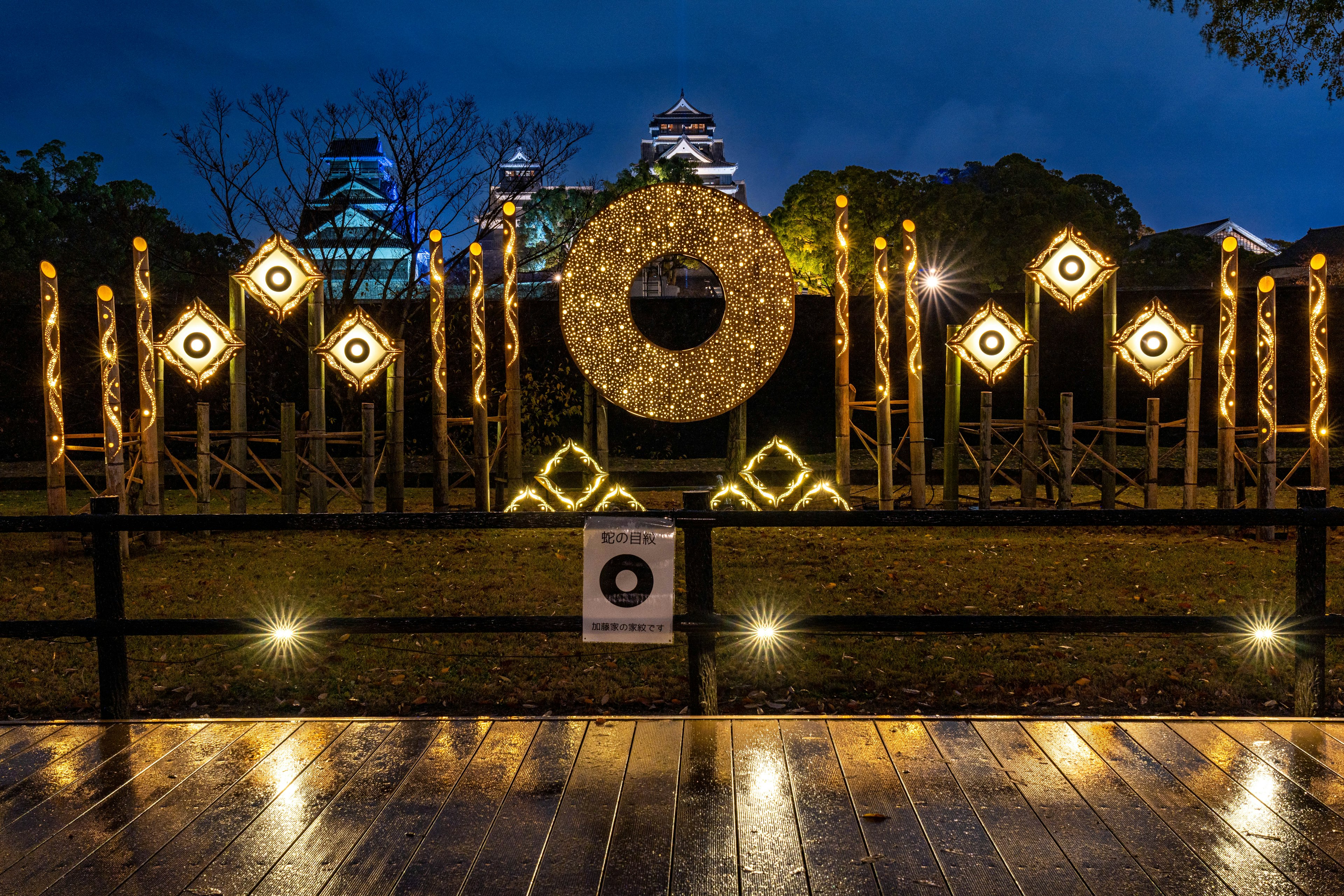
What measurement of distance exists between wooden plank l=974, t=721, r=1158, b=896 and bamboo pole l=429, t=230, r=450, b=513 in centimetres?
587

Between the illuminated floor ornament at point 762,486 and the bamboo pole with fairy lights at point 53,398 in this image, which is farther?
the illuminated floor ornament at point 762,486

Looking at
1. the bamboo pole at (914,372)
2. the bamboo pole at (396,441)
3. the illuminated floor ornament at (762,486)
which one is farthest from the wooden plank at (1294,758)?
the bamboo pole at (396,441)

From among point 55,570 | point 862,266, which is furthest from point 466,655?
point 862,266

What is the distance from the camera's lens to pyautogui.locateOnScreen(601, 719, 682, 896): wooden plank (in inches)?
106

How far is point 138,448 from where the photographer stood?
9.06 metres

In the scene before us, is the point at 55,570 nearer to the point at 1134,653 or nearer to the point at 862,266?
the point at 1134,653

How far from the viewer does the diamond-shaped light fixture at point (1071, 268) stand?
843cm

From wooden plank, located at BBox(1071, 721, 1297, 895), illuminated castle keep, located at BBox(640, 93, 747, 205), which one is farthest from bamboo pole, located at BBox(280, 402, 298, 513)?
illuminated castle keep, located at BBox(640, 93, 747, 205)

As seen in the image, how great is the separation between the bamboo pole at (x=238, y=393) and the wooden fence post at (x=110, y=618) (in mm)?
4752

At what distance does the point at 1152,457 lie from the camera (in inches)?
349

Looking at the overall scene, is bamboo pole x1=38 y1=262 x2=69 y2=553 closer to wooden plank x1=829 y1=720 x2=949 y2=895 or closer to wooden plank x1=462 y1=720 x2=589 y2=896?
wooden plank x1=462 y1=720 x2=589 y2=896

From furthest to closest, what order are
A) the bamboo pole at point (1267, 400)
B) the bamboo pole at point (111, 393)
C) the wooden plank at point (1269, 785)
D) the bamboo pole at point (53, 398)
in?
the bamboo pole at point (1267, 400), the bamboo pole at point (53, 398), the bamboo pole at point (111, 393), the wooden plank at point (1269, 785)

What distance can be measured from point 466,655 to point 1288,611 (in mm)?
4727

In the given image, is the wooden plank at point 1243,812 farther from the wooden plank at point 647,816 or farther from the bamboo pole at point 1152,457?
the bamboo pole at point 1152,457
